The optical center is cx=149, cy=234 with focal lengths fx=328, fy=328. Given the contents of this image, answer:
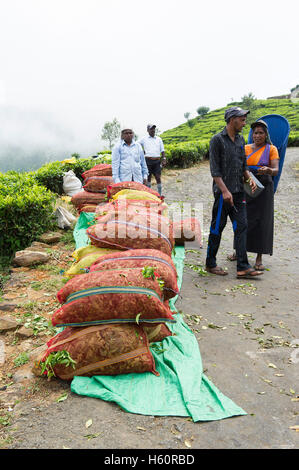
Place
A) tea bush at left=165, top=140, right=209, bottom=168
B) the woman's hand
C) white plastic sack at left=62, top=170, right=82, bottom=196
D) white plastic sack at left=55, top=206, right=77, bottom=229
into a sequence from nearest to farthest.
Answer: the woman's hand
white plastic sack at left=55, top=206, right=77, bottom=229
white plastic sack at left=62, top=170, right=82, bottom=196
tea bush at left=165, top=140, right=209, bottom=168

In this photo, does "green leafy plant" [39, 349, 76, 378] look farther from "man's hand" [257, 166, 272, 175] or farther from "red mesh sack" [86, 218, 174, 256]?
"man's hand" [257, 166, 272, 175]

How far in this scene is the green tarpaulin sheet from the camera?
2119 millimetres

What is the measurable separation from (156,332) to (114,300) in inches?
21.9

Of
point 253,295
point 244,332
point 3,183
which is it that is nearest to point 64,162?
point 3,183

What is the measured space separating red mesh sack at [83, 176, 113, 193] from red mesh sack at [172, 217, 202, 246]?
5.61 feet

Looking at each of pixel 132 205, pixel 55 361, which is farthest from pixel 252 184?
pixel 55 361

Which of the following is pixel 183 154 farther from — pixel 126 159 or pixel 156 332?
pixel 156 332

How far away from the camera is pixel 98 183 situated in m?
6.43

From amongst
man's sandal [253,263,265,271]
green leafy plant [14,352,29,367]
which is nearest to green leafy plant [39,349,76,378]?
green leafy plant [14,352,29,367]

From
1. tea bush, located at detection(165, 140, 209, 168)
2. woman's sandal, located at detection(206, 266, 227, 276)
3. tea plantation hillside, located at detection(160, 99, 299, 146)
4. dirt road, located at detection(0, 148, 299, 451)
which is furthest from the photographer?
tea plantation hillside, located at detection(160, 99, 299, 146)

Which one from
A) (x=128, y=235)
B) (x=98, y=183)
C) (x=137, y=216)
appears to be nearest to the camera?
(x=128, y=235)

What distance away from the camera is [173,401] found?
7.31ft

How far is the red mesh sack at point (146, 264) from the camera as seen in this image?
8.89ft

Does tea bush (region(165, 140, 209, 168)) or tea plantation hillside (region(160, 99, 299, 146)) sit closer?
tea bush (region(165, 140, 209, 168))
